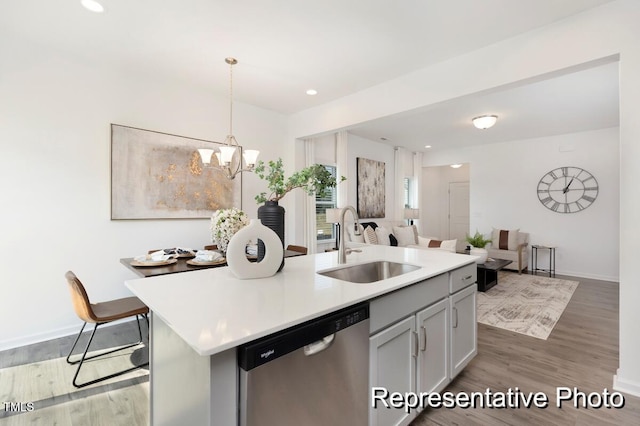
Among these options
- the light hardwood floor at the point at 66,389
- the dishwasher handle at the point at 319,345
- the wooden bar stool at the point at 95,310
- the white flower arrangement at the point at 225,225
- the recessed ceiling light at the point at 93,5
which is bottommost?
the light hardwood floor at the point at 66,389

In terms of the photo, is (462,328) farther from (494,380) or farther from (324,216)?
(324,216)

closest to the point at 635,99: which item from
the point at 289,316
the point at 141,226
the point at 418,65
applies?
the point at 418,65

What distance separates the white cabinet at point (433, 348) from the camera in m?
1.67

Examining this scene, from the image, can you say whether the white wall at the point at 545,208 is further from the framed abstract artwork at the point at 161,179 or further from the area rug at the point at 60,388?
the area rug at the point at 60,388

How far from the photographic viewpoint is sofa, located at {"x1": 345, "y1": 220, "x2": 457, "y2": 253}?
17.3ft

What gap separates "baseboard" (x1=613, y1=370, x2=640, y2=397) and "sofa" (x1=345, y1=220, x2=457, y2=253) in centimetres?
291

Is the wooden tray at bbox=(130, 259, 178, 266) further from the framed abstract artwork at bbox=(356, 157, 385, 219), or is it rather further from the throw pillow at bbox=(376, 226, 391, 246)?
the framed abstract artwork at bbox=(356, 157, 385, 219)

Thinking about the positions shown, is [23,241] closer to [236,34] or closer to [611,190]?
[236,34]

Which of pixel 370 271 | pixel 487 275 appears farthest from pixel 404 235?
pixel 370 271

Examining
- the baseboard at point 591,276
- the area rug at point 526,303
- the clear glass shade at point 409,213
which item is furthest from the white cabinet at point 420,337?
the baseboard at point 591,276

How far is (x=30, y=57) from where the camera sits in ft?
9.00

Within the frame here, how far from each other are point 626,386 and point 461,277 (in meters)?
1.31

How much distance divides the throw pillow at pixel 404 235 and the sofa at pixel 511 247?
1.59 m

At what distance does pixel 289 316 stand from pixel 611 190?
22.3ft
